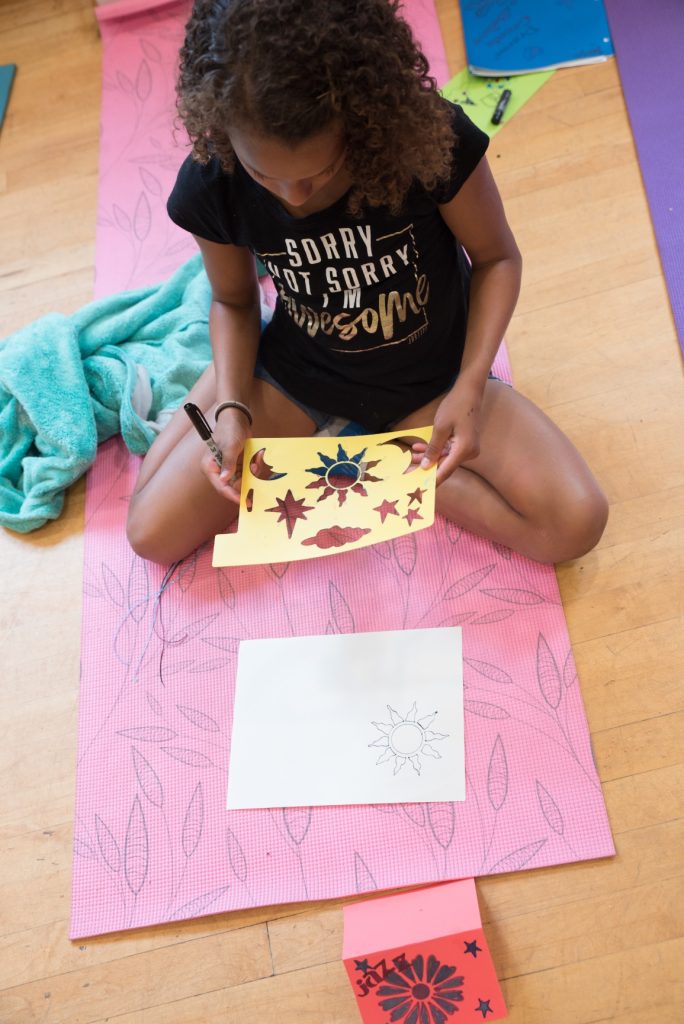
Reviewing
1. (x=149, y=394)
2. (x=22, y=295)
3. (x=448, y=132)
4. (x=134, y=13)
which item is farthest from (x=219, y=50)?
(x=134, y=13)

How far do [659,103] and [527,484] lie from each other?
81 cm

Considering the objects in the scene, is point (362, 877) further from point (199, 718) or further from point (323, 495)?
point (323, 495)

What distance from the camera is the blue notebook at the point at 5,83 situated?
1787 millimetres

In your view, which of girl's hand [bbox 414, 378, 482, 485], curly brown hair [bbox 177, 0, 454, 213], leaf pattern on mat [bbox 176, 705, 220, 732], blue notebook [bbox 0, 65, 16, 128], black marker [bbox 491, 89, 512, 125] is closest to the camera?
curly brown hair [bbox 177, 0, 454, 213]

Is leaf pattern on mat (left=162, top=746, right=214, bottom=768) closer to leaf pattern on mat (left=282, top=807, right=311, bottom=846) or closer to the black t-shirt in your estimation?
leaf pattern on mat (left=282, top=807, right=311, bottom=846)

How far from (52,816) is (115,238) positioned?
96cm

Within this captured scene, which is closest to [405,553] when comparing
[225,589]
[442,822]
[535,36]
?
[225,589]

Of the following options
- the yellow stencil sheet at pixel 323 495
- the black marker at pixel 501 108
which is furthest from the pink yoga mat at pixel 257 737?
the black marker at pixel 501 108

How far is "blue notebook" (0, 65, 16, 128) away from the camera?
1.79 m

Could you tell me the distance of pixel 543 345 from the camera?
1341mm

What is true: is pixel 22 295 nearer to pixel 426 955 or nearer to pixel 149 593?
pixel 149 593

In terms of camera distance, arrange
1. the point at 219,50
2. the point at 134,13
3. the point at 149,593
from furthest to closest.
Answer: the point at 134,13, the point at 149,593, the point at 219,50

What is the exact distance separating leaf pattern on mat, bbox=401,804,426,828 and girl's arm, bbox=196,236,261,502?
0.41 metres

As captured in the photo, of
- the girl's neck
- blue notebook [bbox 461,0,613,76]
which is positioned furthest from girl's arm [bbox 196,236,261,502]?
blue notebook [bbox 461,0,613,76]
